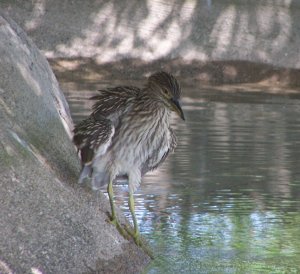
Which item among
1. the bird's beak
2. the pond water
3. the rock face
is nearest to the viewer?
the rock face

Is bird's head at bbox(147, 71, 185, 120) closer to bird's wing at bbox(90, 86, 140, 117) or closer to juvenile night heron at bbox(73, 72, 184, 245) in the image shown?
juvenile night heron at bbox(73, 72, 184, 245)

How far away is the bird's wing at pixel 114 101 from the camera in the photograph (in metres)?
7.31

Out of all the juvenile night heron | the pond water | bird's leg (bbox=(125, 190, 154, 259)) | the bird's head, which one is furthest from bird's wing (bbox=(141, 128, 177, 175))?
the pond water

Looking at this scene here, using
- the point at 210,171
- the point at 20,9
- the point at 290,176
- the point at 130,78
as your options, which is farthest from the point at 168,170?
the point at 20,9

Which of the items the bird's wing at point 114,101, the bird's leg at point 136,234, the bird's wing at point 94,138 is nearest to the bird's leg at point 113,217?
the bird's leg at point 136,234

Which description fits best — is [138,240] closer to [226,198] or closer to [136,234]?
[136,234]

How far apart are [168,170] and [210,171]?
0.42m

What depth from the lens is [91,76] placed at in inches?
749

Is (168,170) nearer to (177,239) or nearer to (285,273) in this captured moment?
(177,239)

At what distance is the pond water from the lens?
7.67 metres

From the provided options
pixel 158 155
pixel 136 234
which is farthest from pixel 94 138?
pixel 136 234

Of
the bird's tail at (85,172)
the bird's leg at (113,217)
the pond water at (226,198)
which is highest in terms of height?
the bird's tail at (85,172)

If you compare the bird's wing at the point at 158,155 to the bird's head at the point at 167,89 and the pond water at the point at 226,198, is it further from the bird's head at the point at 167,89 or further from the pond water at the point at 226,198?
the pond water at the point at 226,198

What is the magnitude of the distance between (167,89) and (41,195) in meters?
1.13
